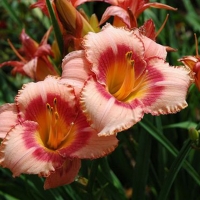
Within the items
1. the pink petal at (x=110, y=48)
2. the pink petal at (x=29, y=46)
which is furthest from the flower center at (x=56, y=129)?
the pink petal at (x=29, y=46)

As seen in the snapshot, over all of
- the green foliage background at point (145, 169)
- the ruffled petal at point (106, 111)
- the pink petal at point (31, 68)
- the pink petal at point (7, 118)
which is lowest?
the green foliage background at point (145, 169)

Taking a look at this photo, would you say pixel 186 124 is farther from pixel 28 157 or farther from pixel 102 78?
pixel 28 157

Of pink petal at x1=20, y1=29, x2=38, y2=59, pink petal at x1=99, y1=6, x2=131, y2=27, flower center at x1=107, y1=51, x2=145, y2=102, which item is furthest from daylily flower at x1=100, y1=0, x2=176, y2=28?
pink petal at x1=20, y1=29, x2=38, y2=59

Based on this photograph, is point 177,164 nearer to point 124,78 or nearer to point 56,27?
point 124,78

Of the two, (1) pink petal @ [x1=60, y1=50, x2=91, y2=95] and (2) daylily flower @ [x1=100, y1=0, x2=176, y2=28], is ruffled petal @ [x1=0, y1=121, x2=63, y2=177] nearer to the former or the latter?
(1) pink petal @ [x1=60, y1=50, x2=91, y2=95]

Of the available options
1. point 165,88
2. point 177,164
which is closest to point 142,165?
point 177,164

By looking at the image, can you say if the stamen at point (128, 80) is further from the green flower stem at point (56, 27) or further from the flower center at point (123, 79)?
the green flower stem at point (56, 27)
